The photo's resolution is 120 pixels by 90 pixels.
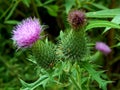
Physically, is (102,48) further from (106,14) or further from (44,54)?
(44,54)

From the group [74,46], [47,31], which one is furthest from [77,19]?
[47,31]

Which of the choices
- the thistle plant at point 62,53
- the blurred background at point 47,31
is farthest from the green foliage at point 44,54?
the blurred background at point 47,31

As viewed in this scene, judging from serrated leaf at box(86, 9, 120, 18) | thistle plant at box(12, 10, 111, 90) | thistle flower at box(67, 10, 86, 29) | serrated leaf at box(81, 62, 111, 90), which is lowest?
serrated leaf at box(81, 62, 111, 90)

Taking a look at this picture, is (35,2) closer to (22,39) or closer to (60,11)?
(60,11)

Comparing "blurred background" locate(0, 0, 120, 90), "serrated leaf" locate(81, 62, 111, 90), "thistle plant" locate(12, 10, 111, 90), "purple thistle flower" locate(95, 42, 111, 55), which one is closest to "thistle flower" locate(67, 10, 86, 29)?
"thistle plant" locate(12, 10, 111, 90)

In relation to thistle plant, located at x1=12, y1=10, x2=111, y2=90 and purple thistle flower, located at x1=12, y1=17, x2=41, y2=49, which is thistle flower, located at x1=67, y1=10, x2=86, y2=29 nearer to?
thistle plant, located at x1=12, y1=10, x2=111, y2=90
